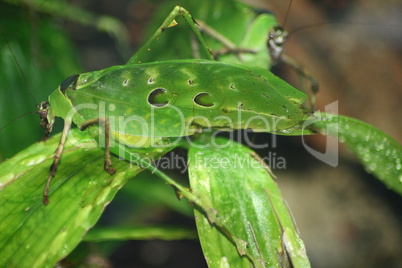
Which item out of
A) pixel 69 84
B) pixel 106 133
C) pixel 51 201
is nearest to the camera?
pixel 51 201

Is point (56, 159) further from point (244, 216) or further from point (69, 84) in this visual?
point (244, 216)

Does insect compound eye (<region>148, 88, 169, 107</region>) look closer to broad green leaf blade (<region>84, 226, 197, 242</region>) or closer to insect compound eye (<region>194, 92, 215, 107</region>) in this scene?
insect compound eye (<region>194, 92, 215, 107</region>)

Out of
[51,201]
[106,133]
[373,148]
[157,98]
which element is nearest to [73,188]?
[51,201]

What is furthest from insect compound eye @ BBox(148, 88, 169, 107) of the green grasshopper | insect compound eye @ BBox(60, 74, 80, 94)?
insect compound eye @ BBox(60, 74, 80, 94)

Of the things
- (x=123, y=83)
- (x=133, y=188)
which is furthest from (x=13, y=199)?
(x=133, y=188)

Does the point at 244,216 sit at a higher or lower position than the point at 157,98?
lower

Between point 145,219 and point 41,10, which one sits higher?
point 41,10

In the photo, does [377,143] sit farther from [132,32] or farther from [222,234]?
[132,32]
